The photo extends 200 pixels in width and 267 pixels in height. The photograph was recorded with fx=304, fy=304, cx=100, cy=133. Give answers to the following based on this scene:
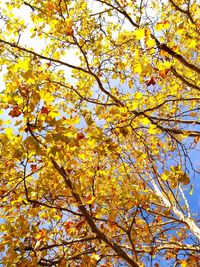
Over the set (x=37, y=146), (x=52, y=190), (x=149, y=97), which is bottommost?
(x=37, y=146)

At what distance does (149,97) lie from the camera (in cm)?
517

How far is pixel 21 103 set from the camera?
2.20m

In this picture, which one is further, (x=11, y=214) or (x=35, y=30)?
(x=35, y=30)

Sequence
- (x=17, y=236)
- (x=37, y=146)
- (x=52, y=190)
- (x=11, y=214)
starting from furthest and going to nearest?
(x=11, y=214) → (x=52, y=190) → (x=17, y=236) → (x=37, y=146)

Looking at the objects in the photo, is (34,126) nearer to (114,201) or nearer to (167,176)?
(167,176)

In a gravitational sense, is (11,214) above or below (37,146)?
above

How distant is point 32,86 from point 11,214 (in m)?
2.99

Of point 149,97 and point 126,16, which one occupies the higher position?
point 126,16

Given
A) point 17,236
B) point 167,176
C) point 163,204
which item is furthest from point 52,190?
point 163,204

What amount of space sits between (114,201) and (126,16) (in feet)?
9.82

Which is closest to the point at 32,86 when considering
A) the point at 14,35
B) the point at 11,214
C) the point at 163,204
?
the point at 11,214

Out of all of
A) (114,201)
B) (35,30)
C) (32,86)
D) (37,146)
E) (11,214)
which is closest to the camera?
(37,146)

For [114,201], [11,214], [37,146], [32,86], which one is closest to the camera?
[37,146]

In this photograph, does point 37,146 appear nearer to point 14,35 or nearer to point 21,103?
point 21,103
